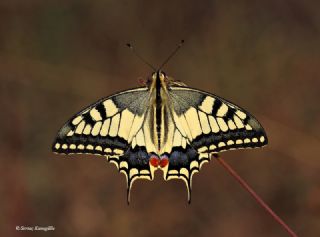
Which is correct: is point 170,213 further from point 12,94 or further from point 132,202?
point 12,94

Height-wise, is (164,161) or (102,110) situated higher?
(102,110)

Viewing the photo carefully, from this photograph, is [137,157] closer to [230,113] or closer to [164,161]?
[164,161]

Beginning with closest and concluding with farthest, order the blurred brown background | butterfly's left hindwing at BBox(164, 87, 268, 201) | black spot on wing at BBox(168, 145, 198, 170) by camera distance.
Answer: butterfly's left hindwing at BBox(164, 87, 268, 201) → black spot on wing at BBox(168, 145, 198, 170) → the blurred brown background

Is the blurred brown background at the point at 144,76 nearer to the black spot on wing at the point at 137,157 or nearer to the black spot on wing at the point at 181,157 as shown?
the black spot on wing at the point at 137,157

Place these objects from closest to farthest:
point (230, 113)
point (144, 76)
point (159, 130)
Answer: point (230, 113) < point (159, 130) < point (144, 76)

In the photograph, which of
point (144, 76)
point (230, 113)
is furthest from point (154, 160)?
point (144, 76)

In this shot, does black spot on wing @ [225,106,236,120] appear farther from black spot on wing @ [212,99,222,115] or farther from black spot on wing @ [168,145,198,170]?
black spot on wing @ [168,145,198,170]

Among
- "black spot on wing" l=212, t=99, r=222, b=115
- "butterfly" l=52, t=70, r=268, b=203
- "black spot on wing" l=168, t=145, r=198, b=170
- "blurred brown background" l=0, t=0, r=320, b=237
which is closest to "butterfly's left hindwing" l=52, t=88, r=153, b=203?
"butterfly" l=52, t=70, r=268, b=203
